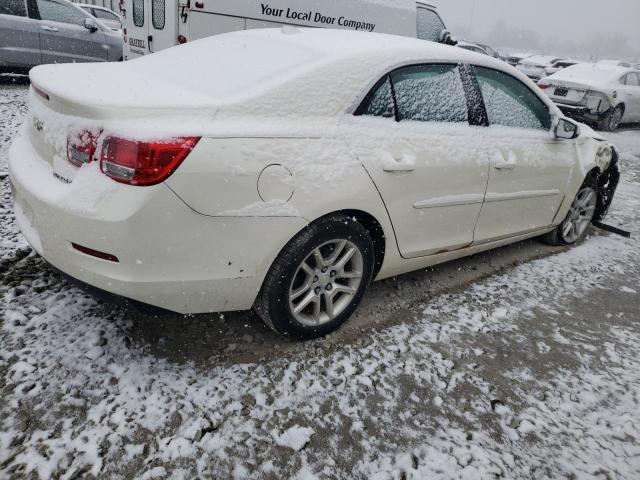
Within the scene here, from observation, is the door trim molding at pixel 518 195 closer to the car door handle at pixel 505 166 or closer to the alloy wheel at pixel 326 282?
the car door handle at pixel 505 166

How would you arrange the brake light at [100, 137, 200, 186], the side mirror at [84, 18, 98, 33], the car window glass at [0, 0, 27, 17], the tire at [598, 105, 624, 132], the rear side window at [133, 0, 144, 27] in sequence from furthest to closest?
the tire at [598, 105, 624, 132], the side mirror at [84, 18, 98, 33], the car window glass at [0, 0, 27, 17], the rear side window at [133, 0, 144, 27], the brake light at [100, 137, 200, 186]

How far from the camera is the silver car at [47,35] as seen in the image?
7.56 m

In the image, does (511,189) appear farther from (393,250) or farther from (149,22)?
(149,22)

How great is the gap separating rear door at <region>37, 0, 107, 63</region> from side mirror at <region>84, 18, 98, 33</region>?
0.09m

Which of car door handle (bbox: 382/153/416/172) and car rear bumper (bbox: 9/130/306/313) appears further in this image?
car door handle (bbox: 382/153/416/172)

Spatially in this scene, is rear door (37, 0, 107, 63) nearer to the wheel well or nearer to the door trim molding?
the wheel well

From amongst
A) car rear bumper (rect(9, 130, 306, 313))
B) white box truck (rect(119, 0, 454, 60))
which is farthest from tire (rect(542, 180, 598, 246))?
white box truck (rect(119, 0, 454, 60))

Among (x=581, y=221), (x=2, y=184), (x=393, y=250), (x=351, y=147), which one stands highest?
(x=351, y=147)

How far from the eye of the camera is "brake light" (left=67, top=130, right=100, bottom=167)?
73.1 inches

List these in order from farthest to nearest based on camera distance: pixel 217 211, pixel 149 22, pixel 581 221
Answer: pixel 149 22 → pixel 581 221 → pixel 217 211

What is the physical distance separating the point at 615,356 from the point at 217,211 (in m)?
2.51

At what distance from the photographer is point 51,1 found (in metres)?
8.08

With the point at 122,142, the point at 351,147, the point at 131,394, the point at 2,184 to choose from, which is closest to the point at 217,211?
the point at 122,142

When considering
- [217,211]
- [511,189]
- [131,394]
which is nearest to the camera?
[217,211]
